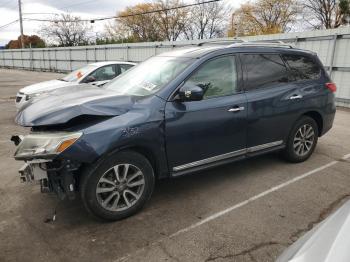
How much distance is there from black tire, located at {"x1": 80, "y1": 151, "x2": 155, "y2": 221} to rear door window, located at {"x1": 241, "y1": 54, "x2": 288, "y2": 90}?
1794mm

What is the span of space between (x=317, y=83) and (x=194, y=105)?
2421 mm

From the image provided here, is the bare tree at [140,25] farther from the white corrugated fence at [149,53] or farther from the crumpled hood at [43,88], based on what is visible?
the crumpled hood at [43,88]

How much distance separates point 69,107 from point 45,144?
438 mm

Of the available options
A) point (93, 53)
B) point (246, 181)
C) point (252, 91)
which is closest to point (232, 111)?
point (252, 91)

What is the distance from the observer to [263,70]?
449 centimetres

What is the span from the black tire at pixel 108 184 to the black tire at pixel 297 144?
2.41 m

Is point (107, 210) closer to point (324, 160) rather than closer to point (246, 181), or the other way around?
point (246, 181)

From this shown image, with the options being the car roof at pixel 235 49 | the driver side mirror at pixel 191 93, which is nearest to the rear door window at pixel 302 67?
the car roof at pixel 235 49

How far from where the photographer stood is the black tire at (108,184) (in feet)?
10.4

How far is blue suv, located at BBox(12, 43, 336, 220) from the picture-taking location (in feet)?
10.3

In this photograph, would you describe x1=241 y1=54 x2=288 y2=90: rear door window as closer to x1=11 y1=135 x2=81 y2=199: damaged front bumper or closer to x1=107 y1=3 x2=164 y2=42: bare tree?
x1=11 y1=135 x2=81 y2=199: damaged front bumper

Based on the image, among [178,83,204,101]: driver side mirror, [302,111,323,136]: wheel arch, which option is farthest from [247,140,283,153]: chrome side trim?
[178,83,204,101]: driver side mirror

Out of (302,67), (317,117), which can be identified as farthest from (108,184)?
(317,117)

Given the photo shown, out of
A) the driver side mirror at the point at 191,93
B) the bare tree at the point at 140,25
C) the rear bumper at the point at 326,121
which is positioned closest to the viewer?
the driver side mirror at the point at 191,93
